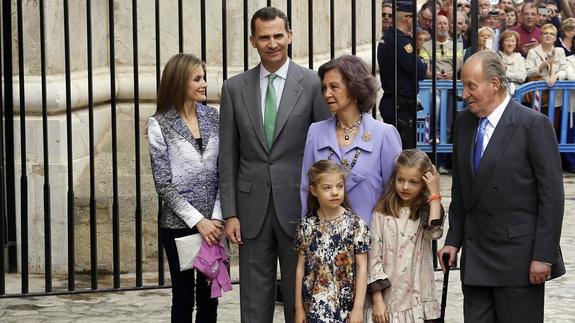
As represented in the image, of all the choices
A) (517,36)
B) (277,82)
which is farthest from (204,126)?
(517,36)

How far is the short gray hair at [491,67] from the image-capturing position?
5.59 meters

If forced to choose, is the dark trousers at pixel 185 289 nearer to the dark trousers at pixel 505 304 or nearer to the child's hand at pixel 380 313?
the child's hand at pixel 380 313

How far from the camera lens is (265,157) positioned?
623 cm

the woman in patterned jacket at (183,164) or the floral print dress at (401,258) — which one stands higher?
the woman in patterned jacket at (183,164)

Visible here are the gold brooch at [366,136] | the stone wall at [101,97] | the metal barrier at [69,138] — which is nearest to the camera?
the gold brooch at [366,136]

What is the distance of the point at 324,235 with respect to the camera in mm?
5887

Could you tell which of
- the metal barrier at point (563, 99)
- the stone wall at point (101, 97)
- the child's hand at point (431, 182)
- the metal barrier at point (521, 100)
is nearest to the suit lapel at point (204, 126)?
the child's hand at point (431, 182)

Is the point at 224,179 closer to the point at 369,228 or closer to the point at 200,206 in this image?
the point at 200,206

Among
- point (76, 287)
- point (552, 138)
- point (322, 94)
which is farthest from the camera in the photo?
point (76, 287)

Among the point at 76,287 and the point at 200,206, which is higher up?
the point at 200,206

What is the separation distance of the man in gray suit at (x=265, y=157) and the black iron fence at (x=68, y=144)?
1437 mm

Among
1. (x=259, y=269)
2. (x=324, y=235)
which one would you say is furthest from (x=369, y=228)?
(x=259, y=269)

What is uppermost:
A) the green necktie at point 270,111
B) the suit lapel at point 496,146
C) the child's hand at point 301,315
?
the green necktie at point 270,111

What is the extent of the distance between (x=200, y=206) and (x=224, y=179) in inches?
7.8
